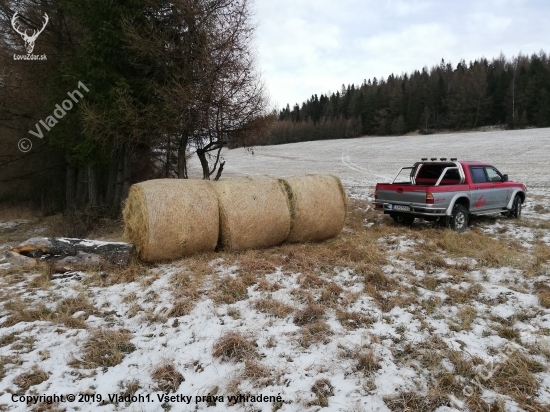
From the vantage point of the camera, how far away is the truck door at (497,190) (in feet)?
31.5

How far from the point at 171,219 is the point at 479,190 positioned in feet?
26.0

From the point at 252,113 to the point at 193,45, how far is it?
267 centimetres

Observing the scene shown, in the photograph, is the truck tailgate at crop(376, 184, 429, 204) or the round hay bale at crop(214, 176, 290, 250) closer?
the round hay bale at crop(214, 176, 290, 250)

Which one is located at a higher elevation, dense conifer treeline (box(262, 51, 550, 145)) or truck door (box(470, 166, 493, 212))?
dense conifer treeline (box(262, 51, 550, 145))

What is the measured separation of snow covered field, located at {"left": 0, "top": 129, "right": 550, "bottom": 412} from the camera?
3035mm

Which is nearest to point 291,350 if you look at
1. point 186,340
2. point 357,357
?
point 357,357

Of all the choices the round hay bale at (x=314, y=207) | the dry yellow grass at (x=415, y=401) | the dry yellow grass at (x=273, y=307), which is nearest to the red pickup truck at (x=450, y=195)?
the round hay bale at (x=314, y=207)

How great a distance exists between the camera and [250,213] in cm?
655

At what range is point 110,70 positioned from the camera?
409 inches

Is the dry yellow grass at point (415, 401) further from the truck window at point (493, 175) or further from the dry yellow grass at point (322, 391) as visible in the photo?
the truck window at point (493, 175)

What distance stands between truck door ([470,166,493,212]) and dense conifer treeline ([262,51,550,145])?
6008 centimetres

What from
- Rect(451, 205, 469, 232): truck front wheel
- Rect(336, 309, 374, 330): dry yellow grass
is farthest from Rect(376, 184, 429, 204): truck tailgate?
Rect(336, 309, 374, 330): dry yellow grass

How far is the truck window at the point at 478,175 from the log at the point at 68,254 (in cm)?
863

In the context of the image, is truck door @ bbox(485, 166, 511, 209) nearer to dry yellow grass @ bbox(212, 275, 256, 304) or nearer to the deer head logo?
dry yellow grass @ bbox(212, 275, 256, 304)
